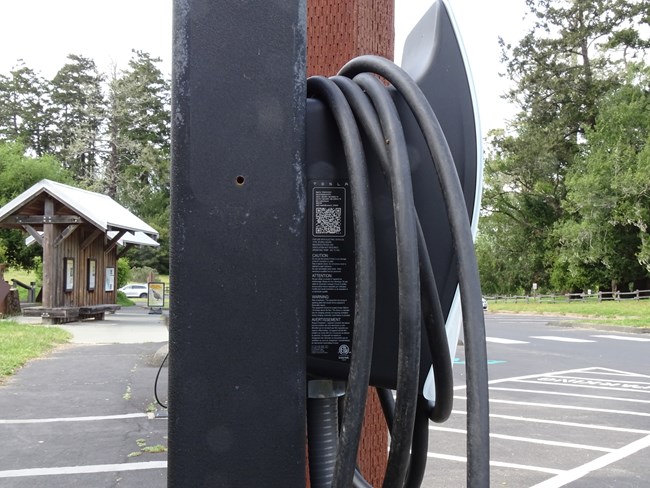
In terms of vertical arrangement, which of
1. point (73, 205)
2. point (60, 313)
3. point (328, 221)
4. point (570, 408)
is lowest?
point (570, 408)

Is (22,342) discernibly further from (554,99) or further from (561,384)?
(554,99)

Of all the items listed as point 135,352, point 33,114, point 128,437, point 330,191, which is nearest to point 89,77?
point 33,114

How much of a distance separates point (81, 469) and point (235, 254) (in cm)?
471

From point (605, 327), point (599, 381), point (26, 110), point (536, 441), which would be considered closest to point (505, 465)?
point (536, 441)

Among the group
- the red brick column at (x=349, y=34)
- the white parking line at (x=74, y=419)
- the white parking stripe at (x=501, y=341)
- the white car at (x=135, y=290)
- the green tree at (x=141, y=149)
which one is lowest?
the white parking stripe at (x=501, y=341)

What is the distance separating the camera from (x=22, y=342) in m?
12.5

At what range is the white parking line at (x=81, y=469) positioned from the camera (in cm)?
496

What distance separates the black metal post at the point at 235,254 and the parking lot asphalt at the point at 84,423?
4092 millimetres

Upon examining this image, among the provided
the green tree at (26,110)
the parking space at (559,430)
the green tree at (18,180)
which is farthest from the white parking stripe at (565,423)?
the green tree at (26,110)

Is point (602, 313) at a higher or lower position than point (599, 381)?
higher

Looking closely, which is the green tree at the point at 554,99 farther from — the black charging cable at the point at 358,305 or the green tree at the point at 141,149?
the black charging cable at the point at 358,305

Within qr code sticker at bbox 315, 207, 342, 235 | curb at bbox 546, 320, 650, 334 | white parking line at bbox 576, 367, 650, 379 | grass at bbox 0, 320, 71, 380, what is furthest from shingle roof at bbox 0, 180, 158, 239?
qr code sticker at bbox 315, 207, 342, 235

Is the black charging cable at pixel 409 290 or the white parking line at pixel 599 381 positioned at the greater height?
the black charging cable at pixel 409 290

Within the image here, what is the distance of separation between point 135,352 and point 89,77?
51326mm
